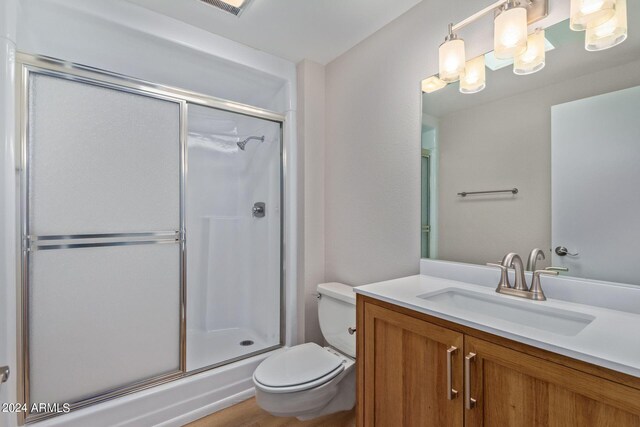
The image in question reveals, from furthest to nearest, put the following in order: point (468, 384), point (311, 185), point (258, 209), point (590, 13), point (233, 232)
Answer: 1. point (233, 232)
2. point (258, 209)
3. point (311, 185)
4. point (590, 13)
5. point (468, 384)

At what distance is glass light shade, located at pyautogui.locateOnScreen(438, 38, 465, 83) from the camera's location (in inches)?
53.2

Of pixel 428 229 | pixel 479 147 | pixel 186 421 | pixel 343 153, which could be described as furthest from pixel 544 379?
pixel 186 421

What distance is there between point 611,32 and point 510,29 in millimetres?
310

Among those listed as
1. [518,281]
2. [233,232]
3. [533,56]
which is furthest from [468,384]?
[233,232]

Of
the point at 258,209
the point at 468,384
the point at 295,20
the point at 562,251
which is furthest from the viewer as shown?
the point at 258,209

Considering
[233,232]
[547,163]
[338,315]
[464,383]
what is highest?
[547,163]

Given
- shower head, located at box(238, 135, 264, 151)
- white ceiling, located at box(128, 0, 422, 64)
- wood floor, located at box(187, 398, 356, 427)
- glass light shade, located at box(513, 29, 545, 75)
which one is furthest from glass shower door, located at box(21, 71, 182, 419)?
glass light shade, located at box(513, 29, 545, 75)

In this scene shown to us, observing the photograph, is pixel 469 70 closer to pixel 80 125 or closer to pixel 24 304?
pixel 80 125

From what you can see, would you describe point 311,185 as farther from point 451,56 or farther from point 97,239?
point 97,239

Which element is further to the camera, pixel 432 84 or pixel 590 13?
pixel 432 84

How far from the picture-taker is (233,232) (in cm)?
280

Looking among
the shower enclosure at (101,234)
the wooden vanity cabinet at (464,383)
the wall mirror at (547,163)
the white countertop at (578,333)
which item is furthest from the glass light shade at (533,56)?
the shower enclosure at (101,234)

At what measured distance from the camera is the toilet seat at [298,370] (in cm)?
137

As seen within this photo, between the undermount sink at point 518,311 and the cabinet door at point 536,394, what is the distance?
0.17 metres
